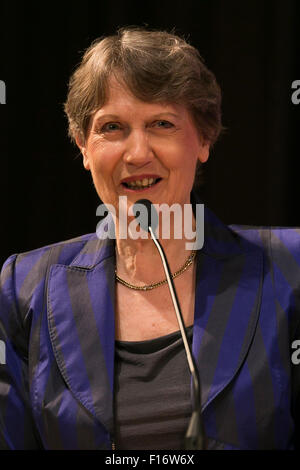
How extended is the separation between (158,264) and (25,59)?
2.80 feet

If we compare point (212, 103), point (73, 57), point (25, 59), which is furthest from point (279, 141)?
point (25, 59)

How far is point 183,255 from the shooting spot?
5.39 ft

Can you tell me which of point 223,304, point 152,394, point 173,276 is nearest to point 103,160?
point 173,276

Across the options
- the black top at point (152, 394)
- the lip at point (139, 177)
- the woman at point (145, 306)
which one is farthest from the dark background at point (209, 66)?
the black top at point (152, 394)

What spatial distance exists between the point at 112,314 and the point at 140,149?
38 cm

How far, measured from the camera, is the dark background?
6.46 ft

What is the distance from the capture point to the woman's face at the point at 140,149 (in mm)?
1520

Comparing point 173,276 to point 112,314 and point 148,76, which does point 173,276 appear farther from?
point 148,76

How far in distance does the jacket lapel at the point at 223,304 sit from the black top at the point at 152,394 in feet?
0.17

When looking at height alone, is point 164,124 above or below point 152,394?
above

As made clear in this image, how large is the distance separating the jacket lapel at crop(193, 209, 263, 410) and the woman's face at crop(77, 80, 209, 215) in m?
0.15

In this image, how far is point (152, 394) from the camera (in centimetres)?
143

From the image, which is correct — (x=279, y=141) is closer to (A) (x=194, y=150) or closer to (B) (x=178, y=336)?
(A) (x=194, y=150)

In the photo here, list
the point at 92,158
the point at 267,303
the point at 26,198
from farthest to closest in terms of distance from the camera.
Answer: the point at 26,198, the point at 92,158, the point at 267,303
